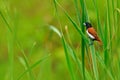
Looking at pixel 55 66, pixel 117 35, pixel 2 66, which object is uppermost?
pixel 117 35

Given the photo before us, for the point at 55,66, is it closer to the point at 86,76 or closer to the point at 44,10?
the point at 44,10

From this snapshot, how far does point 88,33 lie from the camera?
132 centimetres

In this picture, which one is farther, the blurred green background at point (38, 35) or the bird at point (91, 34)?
the blurred green background at point (38, 35)

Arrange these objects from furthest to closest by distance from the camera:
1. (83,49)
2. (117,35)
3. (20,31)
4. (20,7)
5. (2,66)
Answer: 1. (20,7)
2. (20,31)
3. (2,66)
4. (117,35)
5. (83,49)

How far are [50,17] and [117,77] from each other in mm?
2389

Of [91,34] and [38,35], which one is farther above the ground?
[91,34]

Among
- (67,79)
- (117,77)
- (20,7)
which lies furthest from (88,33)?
(20,7)

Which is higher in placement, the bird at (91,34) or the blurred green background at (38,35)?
the bird at (91,34)

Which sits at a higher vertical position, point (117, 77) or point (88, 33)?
point (88, 33)

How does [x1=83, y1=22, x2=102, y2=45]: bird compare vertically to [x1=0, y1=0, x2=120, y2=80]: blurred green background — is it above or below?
above

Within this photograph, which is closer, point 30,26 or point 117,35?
point 117,35

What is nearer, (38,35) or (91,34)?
(91,34)

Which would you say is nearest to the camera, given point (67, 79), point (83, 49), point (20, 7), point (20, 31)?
point (83, 49)

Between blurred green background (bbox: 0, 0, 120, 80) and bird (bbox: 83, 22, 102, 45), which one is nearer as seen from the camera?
bird (bbox: 83, 22, 102, 45)
